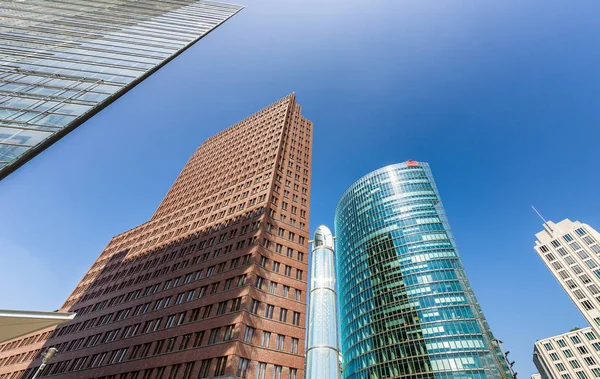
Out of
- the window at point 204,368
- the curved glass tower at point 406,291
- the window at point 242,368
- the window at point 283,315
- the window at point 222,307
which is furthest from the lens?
the curved glass tower at point 406,291

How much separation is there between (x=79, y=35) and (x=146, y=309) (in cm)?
4340

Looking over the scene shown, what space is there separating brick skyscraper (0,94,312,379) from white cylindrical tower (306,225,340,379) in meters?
13.3

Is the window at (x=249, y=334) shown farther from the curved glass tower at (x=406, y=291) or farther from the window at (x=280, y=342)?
the curved glass tower at (x=406, y=291)

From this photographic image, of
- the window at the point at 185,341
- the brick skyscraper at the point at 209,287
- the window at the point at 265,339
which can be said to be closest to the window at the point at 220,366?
the brick skyscraper at the point at 209,287

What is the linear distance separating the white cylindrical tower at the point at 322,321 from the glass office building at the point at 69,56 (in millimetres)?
24288

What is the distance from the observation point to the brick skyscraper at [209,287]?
38.2 metres

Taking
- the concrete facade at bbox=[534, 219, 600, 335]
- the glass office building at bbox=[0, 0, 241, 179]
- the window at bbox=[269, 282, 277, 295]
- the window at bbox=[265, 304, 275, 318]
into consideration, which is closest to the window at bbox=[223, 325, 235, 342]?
the window at bbox=[265, 304, 275, 318]

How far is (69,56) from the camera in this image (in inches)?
1015

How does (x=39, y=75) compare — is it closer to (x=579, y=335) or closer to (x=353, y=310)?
(x=353, y=310)

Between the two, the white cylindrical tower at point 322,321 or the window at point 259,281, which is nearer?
the white cylindrical tower at point 322,321

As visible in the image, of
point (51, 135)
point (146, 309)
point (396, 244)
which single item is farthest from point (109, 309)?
point (396, 244)

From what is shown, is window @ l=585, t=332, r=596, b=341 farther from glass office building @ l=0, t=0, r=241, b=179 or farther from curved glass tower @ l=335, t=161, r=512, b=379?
glass office building @ l=0, t=0, r=241, b=179

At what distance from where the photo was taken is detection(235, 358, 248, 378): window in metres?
33.6

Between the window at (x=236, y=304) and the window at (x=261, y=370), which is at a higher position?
the window at (x=236, y=304)
